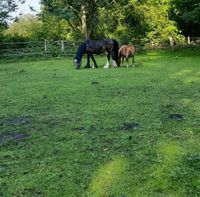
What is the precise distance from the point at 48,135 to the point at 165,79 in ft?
24.5

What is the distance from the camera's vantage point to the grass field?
4.26m

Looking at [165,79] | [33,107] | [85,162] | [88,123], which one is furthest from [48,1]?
[85,162]

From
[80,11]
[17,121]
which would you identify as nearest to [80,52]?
[80,11]

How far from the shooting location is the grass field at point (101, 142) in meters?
4.26

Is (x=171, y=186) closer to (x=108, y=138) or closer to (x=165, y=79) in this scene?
(x=108, y=138)

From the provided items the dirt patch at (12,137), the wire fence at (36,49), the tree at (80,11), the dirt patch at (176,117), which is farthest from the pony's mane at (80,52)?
the dirt patch at (12,137)

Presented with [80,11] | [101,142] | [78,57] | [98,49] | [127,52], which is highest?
[80,11]

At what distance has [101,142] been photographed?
5836mm

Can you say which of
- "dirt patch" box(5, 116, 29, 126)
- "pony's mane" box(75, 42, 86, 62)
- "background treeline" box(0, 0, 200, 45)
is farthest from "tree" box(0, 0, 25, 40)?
"dirt patch" box(5, 116, 29, 126)

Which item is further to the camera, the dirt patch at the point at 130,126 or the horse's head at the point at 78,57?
the horse's head at the point at 78,57

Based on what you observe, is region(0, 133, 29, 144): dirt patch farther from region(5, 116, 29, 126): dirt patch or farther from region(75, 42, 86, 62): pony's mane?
region(75, 42, 86, 62): pony's mane

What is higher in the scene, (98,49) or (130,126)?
(98,49)

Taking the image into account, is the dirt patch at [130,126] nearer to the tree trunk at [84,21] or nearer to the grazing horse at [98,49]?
the grazing horse at [98,49]

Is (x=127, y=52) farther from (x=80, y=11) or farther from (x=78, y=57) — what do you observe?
(x=80, y=11)
